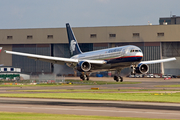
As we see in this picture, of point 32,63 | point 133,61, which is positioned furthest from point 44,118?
point 32,63

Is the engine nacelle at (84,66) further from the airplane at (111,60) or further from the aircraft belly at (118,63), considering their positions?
the aircraft belly at (118,63)

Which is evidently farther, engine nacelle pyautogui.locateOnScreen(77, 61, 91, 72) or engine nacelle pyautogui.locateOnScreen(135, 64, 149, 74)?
engine nacelle pyautogui.locateOnScreen(77, 61, 91, 72)

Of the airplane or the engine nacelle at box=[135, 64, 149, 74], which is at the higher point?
the airplane

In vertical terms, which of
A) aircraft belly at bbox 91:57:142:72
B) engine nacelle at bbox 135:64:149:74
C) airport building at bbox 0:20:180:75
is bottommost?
engine nacelle at bbox 135:64:149:74

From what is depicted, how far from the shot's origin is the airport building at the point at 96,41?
13112 centimetres

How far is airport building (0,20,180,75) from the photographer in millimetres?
131125

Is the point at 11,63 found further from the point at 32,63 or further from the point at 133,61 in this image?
the point at 133,61

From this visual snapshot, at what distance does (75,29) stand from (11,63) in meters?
31.8

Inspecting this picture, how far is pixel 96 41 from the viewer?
5369 inches

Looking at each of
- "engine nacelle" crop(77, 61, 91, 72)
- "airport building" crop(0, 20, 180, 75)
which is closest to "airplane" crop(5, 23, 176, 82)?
"engine nacelle" crop(77, 61, 91, 72)

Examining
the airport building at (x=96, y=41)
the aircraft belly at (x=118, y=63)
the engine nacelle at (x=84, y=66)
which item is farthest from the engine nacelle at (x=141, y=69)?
the airport building at (x=96, y=41)

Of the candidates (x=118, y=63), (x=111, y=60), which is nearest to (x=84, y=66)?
(x=111, y=60)

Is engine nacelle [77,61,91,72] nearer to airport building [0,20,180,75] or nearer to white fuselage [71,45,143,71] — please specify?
white fuselage [71,45,143,71]

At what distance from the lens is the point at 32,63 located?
14325 cm
